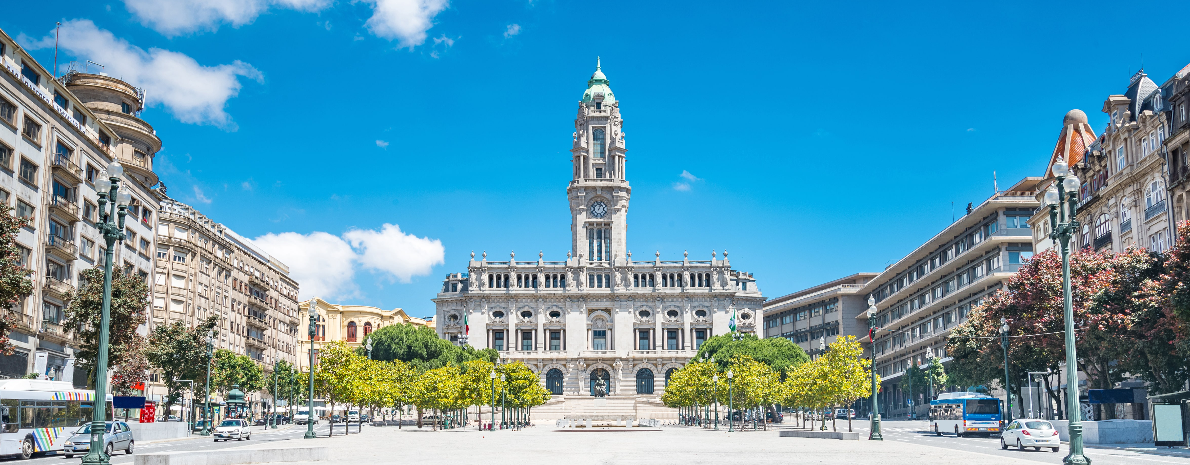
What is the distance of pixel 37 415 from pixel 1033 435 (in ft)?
127

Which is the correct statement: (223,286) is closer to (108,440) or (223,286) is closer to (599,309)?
(599,309)

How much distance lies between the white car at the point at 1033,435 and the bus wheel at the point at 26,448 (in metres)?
38.2

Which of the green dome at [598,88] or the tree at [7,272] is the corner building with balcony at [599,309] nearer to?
the green dome at [598,88]

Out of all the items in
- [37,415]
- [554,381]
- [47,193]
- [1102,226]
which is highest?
[47,193]

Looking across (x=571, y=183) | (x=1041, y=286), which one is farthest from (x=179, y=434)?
(x=571, y=183)

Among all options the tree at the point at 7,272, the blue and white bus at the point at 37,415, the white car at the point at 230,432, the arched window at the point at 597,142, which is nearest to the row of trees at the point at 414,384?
the white car at the point at 230,432

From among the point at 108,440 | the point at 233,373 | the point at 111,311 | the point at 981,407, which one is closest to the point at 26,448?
the point at 108,440

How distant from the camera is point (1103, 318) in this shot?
4662cm

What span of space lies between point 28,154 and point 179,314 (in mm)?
41855

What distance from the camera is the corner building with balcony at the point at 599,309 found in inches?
5620

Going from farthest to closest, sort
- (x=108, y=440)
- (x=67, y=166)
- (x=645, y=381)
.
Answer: (x=645, y=381)
(x=67, y=166)
(x=108, y=440)

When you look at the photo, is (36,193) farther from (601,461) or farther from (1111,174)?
(1111,174)

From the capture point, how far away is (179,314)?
90.5 meters

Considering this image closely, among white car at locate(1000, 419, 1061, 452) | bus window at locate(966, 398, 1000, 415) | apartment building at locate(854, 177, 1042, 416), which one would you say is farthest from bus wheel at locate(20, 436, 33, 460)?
apartment building at locate(854, 177, 1042, 416)
